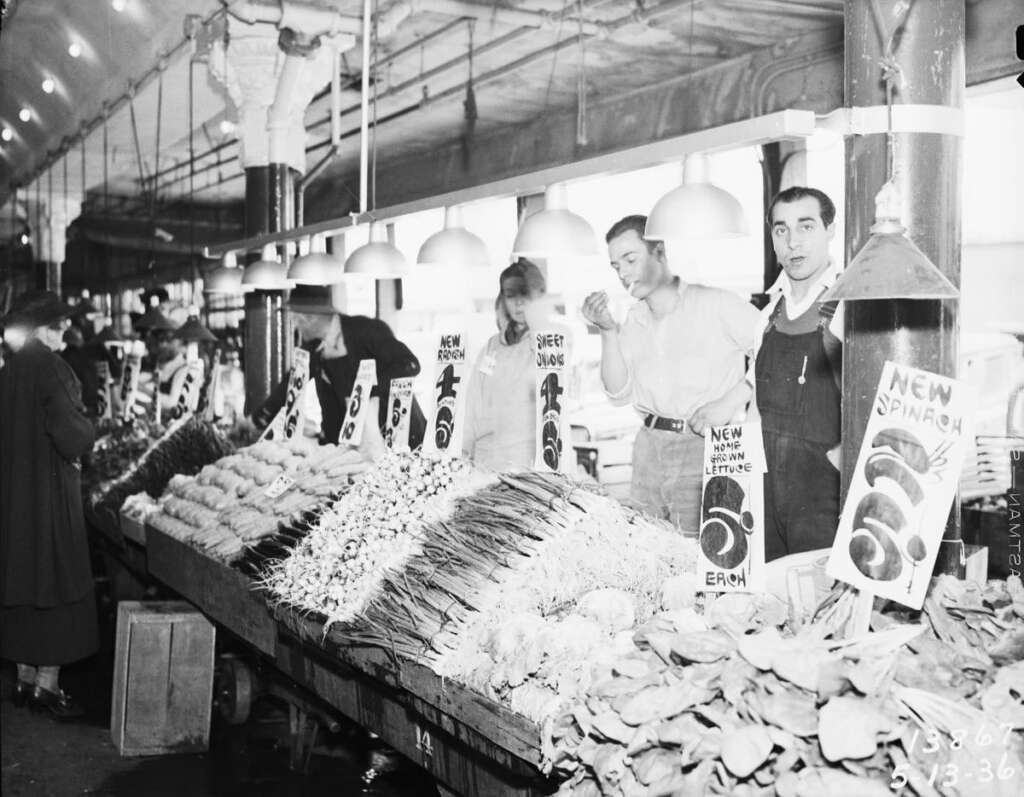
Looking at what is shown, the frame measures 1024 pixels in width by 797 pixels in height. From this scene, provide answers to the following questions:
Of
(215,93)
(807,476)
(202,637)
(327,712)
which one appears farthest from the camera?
(215,93)

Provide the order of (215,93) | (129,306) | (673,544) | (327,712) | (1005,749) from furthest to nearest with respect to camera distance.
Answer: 1. (129,306)
2. (215,93)
3. (327,712)
4. (673,544)
5. (1005,749)

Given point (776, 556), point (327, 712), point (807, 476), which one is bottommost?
point (327, 712)

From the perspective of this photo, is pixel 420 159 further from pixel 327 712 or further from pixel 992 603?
pixel 992 603

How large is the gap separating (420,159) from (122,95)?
3373 millimetres

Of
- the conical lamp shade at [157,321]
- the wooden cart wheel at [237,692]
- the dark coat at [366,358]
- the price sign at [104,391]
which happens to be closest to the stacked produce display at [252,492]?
the dark coat at [366,358]

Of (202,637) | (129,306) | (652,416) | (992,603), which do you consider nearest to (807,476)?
(652,416)

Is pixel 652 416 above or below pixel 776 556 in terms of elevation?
above

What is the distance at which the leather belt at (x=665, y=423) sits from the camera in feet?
16.2

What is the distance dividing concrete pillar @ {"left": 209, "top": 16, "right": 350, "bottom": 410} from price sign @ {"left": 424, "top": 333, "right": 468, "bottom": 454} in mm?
3614

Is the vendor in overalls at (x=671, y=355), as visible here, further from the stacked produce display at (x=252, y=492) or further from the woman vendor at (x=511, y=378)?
the stacked produce display at (x=252, y=492)

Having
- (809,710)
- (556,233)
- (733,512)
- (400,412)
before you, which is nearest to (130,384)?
(400,412)

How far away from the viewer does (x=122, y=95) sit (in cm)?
1081

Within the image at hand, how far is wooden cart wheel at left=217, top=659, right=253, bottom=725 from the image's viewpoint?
19.2 feet

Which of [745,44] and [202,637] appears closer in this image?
[202,637]
